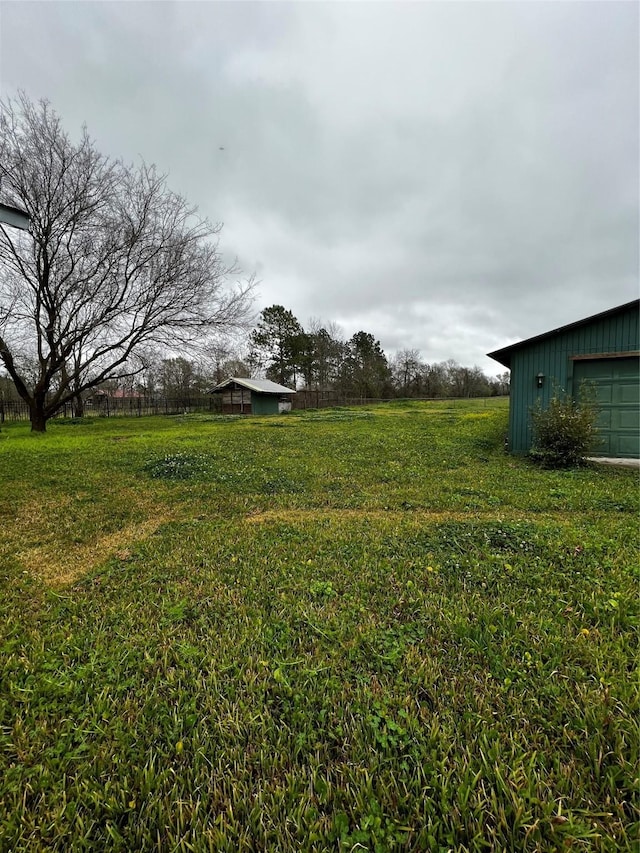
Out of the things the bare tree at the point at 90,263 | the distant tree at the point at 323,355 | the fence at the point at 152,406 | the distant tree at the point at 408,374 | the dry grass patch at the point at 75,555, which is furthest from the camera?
the distant tree at the point at 408,374

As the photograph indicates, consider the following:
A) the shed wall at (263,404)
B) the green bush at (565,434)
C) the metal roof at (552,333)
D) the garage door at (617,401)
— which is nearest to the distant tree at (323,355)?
the shed wall at (263,404)

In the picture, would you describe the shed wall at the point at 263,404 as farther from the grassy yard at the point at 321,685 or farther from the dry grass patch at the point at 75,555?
the dry grass patch at the point at 75,555

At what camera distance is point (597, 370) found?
7562 mm

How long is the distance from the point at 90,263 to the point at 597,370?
55.8 feet

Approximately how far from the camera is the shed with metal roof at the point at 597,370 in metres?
7.23

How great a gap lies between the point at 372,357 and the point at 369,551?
40.5 metres

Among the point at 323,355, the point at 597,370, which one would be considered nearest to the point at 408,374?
the point at 323,355

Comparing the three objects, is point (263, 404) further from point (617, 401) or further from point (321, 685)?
point (321, 685)

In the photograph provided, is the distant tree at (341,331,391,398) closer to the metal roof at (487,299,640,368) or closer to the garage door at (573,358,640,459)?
the metal roof at (487,299,640,368)

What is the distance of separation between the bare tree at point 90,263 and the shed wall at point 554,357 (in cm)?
1145

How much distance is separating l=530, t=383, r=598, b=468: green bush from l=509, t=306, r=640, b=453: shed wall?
2.70 ft

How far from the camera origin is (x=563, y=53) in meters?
5.79

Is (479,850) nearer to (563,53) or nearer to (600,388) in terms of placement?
(600,388)

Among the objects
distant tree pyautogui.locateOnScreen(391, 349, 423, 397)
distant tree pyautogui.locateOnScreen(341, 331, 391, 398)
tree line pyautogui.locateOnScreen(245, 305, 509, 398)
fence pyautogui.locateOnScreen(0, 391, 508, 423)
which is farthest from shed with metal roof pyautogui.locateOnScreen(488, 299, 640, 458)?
distant tree pyautogui.locateOnScreen(391, 349, 423, 397)
